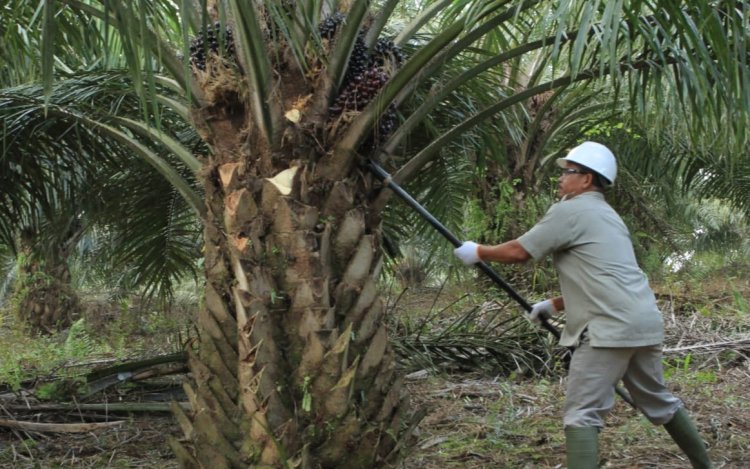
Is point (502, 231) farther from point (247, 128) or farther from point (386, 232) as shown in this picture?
point (247, 128)

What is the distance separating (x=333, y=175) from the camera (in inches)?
163

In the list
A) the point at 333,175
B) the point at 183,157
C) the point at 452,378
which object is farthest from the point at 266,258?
the point at 452,378

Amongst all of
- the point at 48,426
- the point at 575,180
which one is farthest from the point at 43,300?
the point at 575,180

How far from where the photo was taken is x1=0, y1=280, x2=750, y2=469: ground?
15.1 ft

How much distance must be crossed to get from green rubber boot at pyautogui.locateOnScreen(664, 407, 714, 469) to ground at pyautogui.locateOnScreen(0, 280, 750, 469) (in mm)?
352

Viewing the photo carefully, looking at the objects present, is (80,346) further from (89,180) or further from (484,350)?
(484,350)

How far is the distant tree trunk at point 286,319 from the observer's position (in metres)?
3.74

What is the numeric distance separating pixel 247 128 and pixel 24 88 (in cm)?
212

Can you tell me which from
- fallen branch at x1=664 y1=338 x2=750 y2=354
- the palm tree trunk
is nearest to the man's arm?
the palm tree trunk

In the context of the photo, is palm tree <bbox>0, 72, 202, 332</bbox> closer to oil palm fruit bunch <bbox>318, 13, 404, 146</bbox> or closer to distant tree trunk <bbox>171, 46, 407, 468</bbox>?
distant tree trunk <bbox>171, 46, 407, 468</bbox>

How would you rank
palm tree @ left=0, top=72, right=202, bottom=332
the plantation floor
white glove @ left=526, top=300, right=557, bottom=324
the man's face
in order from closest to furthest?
1. the man's face
2. white glove @ left=526, top=300, right=557, bottom=324
3. the plantation floor
4. palm tree @ left=0, top=72, right=202, bottom=332

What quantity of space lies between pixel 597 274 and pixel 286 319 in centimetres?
144

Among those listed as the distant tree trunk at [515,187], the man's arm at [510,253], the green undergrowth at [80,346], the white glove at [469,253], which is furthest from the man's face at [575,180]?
the distant tree trunk at [515,187]

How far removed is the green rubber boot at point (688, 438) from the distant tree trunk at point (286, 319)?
132 centimetres
